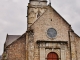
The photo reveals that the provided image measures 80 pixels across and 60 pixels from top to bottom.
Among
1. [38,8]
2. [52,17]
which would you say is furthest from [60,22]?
[38,8]

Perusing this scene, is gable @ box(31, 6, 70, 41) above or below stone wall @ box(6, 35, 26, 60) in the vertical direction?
above

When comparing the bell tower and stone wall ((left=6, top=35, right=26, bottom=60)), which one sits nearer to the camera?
stone wall ((left=6, top=35, right=26, bottom=60))

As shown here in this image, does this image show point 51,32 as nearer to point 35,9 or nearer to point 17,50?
point 17,50

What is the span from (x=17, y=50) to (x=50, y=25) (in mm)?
5452

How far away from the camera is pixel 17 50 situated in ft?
89.3

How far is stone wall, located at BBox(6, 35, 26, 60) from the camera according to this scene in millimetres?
27016

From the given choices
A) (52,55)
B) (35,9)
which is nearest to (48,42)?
(52,55)

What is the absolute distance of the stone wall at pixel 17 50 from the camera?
1064 inches

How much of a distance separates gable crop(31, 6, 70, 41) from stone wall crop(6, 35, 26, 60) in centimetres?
210

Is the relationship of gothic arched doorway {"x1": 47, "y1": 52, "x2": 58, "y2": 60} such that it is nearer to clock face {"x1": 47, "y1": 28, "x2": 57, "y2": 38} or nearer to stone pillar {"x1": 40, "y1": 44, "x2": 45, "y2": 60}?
stone pillar {"x1": 40, "y1": 44, "x2": 45, "y2": 60}

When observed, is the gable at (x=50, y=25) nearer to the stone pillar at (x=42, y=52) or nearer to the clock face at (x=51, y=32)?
the clock face at (x=51, y=32)

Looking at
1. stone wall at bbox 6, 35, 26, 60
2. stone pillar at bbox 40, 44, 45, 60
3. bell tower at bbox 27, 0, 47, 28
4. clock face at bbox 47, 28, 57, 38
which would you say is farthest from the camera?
bell tower at bbox 27, 0, 47, 28

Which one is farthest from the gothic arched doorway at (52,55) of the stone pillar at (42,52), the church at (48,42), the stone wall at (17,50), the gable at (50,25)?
the stone wall at (17,50)

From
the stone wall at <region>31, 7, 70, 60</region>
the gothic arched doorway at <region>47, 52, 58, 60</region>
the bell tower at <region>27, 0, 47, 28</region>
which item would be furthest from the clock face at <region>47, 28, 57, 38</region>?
the bell tower at <region>27, 0, 47, 28</region>
